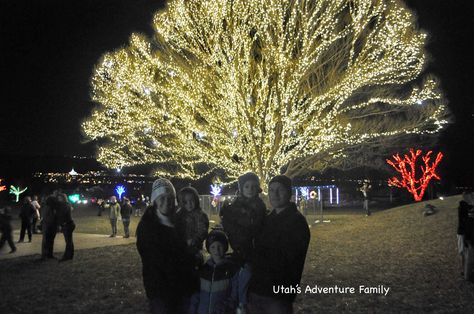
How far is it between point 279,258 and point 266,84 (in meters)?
9.71

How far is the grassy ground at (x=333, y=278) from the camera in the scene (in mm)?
6707

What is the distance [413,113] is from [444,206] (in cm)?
600

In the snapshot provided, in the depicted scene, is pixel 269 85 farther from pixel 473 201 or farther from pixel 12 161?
pixel 12 161

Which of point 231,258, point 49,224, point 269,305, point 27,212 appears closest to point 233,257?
point 231,258

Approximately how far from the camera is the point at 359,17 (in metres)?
12.6

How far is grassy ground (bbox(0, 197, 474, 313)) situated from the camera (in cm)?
671

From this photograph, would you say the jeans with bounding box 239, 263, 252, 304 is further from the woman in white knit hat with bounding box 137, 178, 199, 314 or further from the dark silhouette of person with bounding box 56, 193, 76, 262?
the dark silhouette of person with bounding box 56, 193, 76, 262

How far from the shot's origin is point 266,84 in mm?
12938

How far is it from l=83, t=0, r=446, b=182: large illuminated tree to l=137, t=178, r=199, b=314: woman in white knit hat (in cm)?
934

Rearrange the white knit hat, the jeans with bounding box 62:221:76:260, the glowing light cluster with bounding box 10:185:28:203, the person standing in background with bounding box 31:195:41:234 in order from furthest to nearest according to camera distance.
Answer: the glowing light cluster with bounding box 10:185:28:203 → the person standing in background with bounding box 31:195:41:234 → the jeans with bounding box 62:221:76:260 → the white knit hat

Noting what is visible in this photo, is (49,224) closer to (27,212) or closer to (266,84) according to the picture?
(27,212)

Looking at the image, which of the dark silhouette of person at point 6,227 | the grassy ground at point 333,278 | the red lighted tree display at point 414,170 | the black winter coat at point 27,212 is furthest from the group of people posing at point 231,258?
the red lighted tree display at point 414,170

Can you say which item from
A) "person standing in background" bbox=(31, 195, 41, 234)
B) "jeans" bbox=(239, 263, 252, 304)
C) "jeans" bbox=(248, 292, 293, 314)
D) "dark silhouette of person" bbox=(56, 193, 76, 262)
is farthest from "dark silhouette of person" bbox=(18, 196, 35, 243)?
"jeans" bbox=(248, 292, 293, 314)

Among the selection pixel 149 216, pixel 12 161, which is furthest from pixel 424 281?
pixel 12 161
